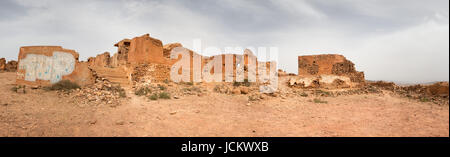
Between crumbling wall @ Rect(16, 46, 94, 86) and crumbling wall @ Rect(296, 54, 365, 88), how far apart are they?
40.1ft

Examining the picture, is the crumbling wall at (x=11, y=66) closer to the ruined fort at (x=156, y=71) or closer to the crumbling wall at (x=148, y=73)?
the ruined fort at (x=156, y=71)

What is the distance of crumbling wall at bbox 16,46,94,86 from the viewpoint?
8.10 m

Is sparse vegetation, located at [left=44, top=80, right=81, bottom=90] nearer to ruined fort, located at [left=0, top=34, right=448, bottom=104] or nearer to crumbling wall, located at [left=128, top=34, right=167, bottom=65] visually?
ruined fort, located at [left=0, top=34, right=448, bottom=104]

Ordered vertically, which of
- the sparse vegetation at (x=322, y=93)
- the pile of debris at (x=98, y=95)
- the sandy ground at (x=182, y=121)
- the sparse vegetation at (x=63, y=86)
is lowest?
the sandy ground at (x=182, y=121)

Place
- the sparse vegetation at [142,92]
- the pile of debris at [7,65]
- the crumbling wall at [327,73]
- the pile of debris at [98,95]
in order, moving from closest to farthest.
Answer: the pile of debris at [98,95], the sparse vegetation at [142,92], the crumbling wall at [327,73], the pile of debris at [7,65]

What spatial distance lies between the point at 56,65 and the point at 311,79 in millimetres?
14166

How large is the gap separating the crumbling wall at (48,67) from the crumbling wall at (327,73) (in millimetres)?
12210

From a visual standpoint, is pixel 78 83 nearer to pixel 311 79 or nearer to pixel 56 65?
pixel 56 65

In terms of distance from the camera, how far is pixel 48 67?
8219 mm

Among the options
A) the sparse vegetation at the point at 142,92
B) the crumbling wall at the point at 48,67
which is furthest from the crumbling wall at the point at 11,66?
the sparse vegetation at the point at 142,92

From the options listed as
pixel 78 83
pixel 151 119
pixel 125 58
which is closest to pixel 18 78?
pixel 78 83

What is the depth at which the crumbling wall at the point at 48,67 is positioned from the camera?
8102 mm

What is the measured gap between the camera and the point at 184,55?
47.7ft

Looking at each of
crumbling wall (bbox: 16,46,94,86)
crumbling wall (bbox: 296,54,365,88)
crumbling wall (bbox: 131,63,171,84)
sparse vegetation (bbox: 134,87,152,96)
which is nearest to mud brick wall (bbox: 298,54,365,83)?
crumbling wall (bbox: 296,54,365,88)
